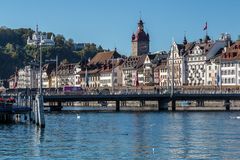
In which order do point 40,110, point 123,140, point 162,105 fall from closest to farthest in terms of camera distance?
point 123,140, point 40,110, point 162,105

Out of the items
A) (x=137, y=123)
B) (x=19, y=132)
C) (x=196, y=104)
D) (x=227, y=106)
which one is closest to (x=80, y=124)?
(x=137, y=123)

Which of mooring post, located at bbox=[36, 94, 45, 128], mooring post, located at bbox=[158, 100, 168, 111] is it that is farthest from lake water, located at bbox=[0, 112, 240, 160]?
mooring post, located at bbox=[158, 100, 168, 111]

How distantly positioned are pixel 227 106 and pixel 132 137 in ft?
256

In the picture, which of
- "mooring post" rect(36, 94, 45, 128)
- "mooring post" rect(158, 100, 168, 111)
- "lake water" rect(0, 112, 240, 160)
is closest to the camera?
"lake water" rect(0, 112, 240, 160)

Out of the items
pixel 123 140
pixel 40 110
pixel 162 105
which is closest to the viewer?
pixel 123 140

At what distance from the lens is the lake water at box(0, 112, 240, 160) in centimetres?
6681

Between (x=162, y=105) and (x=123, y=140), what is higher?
(x=162, y=105)

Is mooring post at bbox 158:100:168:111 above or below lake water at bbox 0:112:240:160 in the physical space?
above

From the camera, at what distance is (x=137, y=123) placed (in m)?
109

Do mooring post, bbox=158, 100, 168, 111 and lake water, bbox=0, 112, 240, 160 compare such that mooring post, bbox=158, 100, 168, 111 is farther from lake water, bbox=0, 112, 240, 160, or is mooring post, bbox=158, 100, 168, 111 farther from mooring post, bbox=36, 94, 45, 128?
mooring post, bbox=36, 94, 45, 128

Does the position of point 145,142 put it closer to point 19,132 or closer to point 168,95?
point 19,132

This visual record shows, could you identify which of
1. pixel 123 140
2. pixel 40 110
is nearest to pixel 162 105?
pixel 40 110

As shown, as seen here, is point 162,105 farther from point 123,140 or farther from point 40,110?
point 123,140

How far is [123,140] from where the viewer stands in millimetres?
80250
